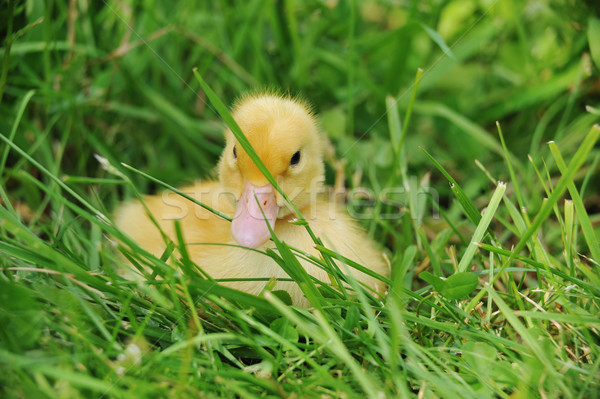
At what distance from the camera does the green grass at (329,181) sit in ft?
3.37

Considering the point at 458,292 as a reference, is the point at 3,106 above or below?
above

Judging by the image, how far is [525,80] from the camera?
2365 millimetres

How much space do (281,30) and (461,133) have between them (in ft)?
2.92

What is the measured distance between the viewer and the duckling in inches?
53.7

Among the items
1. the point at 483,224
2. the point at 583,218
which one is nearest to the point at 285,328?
the point at 483,224

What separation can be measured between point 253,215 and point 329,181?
904mm

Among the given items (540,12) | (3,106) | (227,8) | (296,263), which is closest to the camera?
(296,263)

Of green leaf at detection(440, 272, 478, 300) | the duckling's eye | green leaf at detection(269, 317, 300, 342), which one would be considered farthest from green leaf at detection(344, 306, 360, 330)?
the duckling's eye

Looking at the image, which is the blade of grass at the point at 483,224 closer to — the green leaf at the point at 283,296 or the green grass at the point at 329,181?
the green grass at the point at 329,181

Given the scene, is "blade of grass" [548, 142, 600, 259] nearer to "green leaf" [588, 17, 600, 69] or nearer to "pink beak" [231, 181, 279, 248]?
"pink beak" [231, 181, 279, 248]

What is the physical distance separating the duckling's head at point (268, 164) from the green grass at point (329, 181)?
16cm

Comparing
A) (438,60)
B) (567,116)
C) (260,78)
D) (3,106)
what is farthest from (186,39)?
(567,116)

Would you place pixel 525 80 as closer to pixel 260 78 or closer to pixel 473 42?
pixel 473 42

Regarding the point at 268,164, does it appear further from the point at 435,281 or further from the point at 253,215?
the point at 435,281
